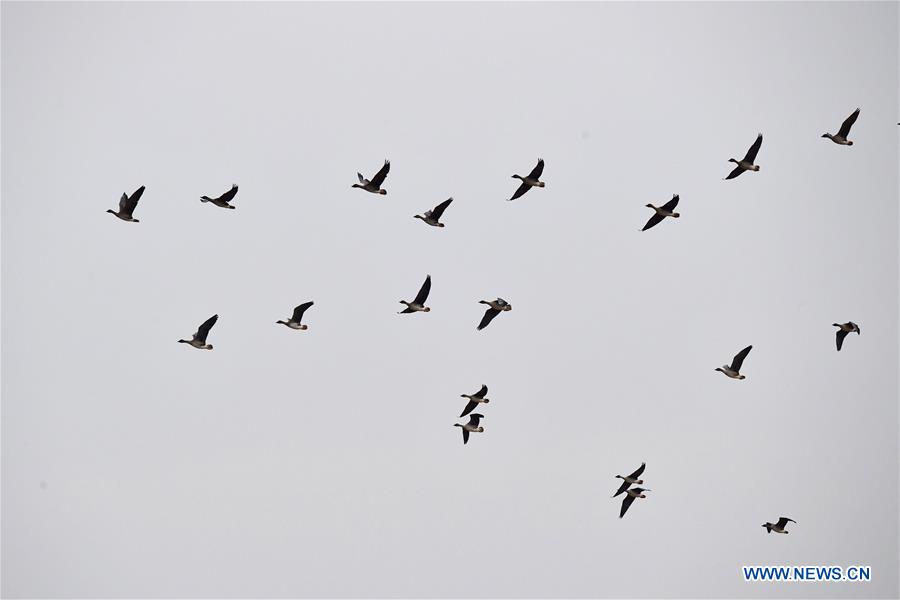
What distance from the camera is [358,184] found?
173 ft

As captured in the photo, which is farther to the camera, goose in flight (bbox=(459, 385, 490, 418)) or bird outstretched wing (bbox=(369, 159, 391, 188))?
goose in flight (bbox=(459, 385, 490, 418))

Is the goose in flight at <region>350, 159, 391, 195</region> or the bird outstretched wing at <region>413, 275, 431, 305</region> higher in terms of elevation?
the goose in flight at <region>350, 159, 391, 195</region>
